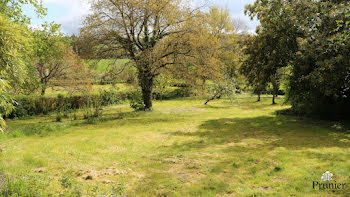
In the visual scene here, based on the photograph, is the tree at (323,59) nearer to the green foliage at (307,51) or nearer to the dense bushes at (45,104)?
the green foliage at (307,51)

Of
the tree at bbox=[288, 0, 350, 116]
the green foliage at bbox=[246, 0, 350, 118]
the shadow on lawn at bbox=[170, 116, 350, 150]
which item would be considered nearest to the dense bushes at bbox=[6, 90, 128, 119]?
the shadow on lawn at bbox=[170, 116, 350, 150]

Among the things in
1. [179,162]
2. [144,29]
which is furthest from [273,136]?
[144,29]

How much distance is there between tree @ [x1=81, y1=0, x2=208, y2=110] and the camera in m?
15.7

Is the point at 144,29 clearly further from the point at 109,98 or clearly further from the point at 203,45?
the point at 109,98

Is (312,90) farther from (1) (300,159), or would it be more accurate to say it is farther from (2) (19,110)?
(2) (19,110)

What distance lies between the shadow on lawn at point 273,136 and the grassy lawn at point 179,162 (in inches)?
1.5

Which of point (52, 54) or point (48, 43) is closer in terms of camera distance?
point (48, 43)

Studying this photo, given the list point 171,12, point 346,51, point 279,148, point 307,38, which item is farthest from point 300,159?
point 171,12

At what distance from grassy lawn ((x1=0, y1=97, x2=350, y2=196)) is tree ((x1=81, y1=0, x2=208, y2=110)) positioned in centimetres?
699

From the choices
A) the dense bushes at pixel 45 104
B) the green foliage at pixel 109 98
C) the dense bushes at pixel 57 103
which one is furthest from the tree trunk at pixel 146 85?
the green foliage at pixel 109 98

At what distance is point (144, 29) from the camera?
1764 cm

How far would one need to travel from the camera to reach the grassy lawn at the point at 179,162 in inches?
186

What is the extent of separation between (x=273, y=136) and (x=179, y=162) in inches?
215

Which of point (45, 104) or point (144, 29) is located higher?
point (144, 29)
